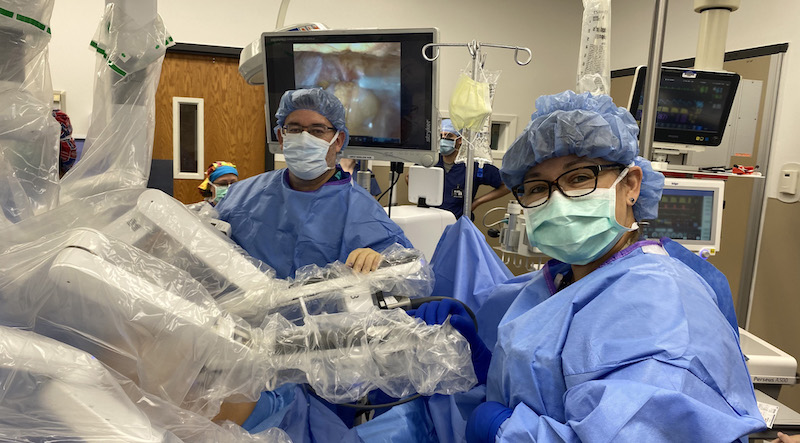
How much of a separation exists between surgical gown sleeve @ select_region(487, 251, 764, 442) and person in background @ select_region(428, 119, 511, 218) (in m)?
2.36

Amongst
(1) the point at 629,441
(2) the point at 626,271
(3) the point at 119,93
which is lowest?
(1) the point at 629,441

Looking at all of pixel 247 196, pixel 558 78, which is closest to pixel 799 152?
pixel 558 78

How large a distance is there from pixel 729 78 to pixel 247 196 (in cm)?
187

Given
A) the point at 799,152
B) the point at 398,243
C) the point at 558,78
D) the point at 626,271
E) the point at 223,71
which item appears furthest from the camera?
the point at 558,78

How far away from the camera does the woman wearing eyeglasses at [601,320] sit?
2.21 feet

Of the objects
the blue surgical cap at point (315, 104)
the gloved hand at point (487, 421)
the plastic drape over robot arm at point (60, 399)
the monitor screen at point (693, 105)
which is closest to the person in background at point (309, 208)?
the blue surgical cap at point (315, 104)

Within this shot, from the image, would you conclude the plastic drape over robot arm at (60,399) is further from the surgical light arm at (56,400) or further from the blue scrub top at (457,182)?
the blue scrub top at (457,182)

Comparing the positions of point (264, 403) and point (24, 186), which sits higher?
point (24, 186)

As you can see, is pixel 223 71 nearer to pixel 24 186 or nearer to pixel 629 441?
pixel 24 186

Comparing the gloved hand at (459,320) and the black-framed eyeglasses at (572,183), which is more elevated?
the black-framed eyeglasses at (572,183)

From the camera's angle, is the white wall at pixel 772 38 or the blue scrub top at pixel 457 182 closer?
the white wall at pixel 772 38

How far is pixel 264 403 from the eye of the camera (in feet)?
3.17

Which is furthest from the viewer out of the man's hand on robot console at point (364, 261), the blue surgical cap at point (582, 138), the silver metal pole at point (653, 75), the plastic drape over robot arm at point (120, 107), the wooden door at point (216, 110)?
the wooden door at point (216, 110)

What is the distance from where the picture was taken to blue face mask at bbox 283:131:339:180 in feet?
5.14
